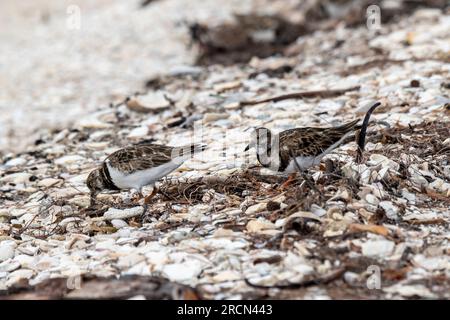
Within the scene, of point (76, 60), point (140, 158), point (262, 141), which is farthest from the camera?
point (76, 60)

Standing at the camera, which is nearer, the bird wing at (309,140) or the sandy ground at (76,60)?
the bird wing at (309,140)

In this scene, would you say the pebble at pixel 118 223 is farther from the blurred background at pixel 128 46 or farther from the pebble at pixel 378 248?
the blurred background at pixel 128 46

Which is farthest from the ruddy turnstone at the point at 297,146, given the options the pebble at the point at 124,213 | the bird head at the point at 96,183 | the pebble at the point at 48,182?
the pebble at the point at 48,182

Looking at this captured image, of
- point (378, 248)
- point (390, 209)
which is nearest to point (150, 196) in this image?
point (390, 209)

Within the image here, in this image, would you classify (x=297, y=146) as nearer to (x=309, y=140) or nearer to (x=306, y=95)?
(x=309, y=140)

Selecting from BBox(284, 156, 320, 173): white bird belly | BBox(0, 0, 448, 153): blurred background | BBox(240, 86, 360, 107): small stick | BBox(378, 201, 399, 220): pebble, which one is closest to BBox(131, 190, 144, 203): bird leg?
BBox(284, 156, 320, 173): white bird belly

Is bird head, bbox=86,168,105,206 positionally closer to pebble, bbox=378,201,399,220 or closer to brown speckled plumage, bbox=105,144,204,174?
brown speckled plumage, bbox=105,144,204,174

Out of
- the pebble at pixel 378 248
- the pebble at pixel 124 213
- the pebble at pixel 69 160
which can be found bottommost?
the pebble at pixel 378 248

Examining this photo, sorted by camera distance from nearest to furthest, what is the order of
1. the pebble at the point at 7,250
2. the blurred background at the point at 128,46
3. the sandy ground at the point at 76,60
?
the pebble at the point at 7,250
the sandy ground at the point at 76,60
the blurred background at the point at 128,46
